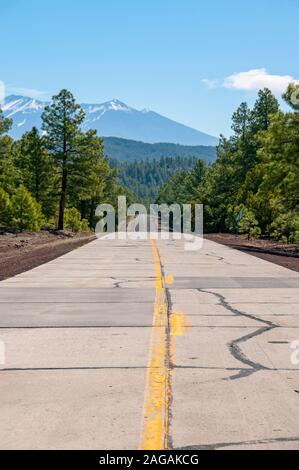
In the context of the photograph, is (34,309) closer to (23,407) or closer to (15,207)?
(23,407)

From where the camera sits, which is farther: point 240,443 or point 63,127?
point 63,127

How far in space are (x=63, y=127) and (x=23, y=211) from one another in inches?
416

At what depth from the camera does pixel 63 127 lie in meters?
52.2

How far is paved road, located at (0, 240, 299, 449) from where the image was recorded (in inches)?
159

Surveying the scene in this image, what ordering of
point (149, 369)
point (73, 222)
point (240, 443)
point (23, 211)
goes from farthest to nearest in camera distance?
point (73, 222) < point (23, 211) < point (149, 369) < point (240, 443)

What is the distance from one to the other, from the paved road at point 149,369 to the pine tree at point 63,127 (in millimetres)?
41919

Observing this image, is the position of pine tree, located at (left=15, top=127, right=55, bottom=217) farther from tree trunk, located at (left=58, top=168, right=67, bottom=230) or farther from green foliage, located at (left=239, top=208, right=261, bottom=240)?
green foliage, located at (left=239, top=208, right=261, bottom=240)

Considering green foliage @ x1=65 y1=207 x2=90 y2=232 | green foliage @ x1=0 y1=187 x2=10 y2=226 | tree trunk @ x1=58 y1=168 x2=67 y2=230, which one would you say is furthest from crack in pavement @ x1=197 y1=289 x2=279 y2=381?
green foliage @ x1=65 y1=207 x2=90 y2=232

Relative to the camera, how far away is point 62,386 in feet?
→ 16.9

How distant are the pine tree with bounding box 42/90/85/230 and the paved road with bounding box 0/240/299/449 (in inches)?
1650

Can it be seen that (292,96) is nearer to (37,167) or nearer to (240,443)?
(240,443)

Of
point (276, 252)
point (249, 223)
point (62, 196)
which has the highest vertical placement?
point (62, 196)

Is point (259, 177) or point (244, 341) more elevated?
point (259, 177)

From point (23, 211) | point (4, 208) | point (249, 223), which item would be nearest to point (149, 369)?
point (249, 223)
